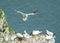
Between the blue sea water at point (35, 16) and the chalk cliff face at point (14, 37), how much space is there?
107cm

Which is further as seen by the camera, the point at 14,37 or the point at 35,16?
the point at 35,16

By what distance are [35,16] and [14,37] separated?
1.60 metres

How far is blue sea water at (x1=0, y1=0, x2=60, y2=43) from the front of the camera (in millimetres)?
3684

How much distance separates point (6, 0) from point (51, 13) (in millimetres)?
507

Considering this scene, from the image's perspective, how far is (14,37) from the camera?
2340 millimetres

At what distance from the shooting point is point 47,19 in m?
3.90

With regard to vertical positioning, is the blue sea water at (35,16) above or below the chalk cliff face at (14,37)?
below

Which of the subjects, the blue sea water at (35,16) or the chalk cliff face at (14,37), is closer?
the chalk cliff face at (14,37)

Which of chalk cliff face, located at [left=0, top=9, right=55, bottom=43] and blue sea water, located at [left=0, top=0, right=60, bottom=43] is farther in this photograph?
blue sea water, located at [left=0, top=0, right=60, bottom=43]

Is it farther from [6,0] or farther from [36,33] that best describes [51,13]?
[36,33]

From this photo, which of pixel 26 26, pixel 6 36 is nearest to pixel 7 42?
pixel 6 36

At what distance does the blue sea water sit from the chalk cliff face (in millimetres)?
1067

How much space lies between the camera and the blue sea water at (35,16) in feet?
12.1

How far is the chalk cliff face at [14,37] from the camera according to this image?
2.29 metres
